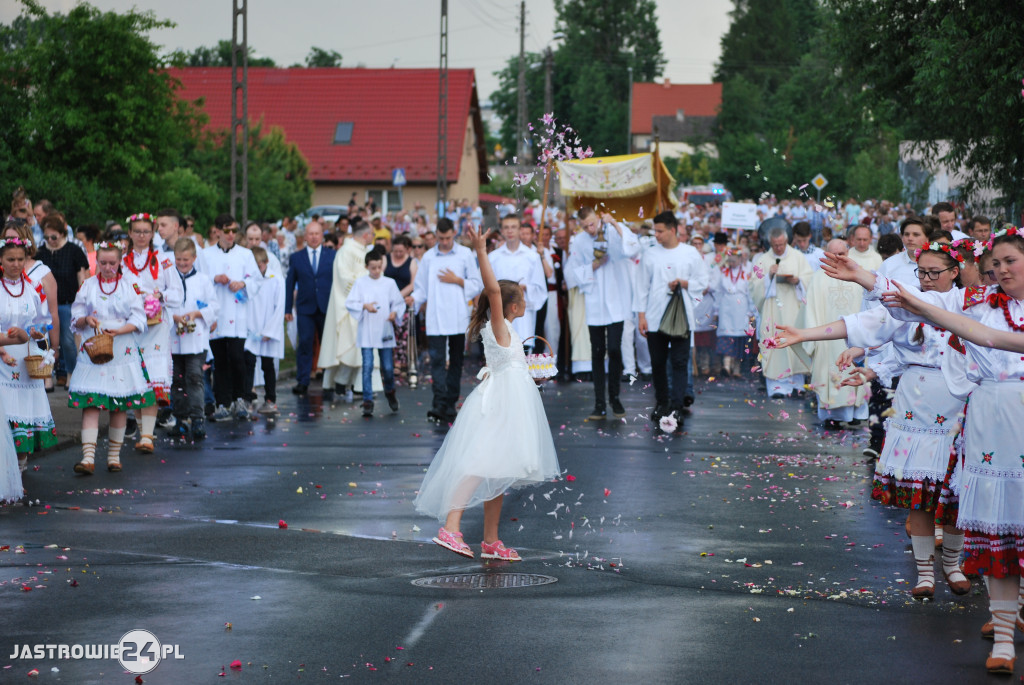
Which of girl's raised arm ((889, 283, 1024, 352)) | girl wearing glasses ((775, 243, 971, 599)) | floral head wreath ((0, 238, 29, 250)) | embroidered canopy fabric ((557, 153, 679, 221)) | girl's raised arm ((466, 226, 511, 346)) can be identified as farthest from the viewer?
embroidered canopy fabric ((557, 153, 679, 221))

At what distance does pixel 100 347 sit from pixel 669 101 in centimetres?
11102

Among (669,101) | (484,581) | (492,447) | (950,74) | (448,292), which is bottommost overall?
Result: (484,581)

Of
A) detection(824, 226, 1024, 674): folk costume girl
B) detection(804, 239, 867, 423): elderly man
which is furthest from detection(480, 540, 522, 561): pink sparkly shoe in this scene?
detection(804, 239, 867, 423): elderly man

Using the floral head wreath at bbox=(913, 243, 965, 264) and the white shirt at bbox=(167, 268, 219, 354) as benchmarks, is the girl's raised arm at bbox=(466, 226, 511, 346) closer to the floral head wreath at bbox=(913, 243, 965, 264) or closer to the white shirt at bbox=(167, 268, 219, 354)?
the floral head wreath at bbox=(913, 243, 965, 264)

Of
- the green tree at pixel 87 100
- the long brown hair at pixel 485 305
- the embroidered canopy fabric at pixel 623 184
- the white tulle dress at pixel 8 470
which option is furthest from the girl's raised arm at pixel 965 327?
the green tree at pixel 87 100

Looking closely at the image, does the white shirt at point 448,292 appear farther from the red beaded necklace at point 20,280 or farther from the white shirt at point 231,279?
the red beaded necklace at point 20,280

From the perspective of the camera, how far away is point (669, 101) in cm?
11850

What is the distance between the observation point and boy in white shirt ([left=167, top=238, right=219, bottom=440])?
43.3 ft

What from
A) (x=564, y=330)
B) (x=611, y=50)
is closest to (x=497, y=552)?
(x=564, y=330)

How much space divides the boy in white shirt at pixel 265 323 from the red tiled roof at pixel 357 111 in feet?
137

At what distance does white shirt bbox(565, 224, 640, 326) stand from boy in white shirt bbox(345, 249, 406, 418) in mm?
2367

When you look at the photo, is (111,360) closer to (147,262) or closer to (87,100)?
(147,262)

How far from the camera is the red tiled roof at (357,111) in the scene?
196 ft

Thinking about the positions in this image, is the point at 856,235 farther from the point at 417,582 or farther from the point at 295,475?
the point at 417,582
